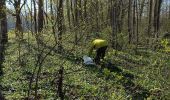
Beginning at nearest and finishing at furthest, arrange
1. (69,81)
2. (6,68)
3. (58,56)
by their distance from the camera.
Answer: (69,81), (6,68), (58,56)

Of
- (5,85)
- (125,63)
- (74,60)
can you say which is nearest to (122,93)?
(5,85)

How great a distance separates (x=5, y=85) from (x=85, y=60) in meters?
5.72

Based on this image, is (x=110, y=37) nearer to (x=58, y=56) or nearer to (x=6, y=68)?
(x=58, y=56)

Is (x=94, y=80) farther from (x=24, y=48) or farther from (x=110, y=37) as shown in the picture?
(x=110, y=37)

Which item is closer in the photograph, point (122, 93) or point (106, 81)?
point (122, 93)

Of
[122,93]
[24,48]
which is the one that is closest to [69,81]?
[122,93]

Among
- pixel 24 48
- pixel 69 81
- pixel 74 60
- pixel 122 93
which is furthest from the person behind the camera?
pixel 24 48

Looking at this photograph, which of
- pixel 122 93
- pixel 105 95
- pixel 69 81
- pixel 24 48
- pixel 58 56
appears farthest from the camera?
pixel 24 48

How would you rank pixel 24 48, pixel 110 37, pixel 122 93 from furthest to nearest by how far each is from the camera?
1. pixel 110 37
2. pixel 24 48
3. pixel 122 93

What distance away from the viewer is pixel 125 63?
22.7 m

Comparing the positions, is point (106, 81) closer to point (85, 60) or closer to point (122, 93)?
point (122, 93)

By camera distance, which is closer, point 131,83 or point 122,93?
point 122,93

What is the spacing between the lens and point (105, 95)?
1342 cm

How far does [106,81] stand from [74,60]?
16.1ft
